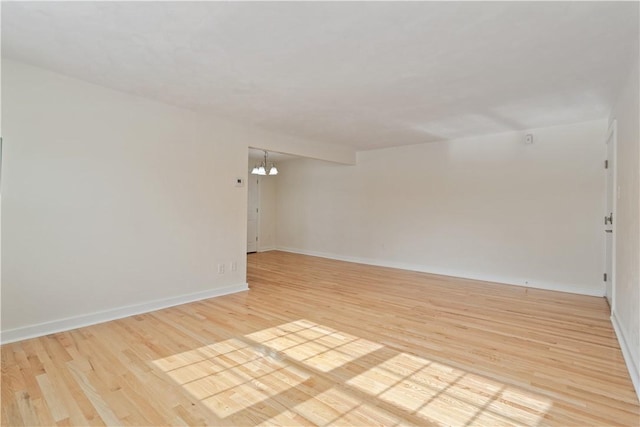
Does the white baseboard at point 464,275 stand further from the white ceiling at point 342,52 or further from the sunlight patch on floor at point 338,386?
the sunlight patch on floor at point 338,386

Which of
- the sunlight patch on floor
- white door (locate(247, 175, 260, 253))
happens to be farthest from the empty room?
white door (locate(247, 175, 260, 253))

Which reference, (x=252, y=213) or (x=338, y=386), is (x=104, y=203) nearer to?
(x=338, y=386)

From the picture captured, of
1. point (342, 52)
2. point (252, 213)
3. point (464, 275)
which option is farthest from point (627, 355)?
point (252, 213)

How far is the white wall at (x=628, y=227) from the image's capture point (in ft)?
7.39

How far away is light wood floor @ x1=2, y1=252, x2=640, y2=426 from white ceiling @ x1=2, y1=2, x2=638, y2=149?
7.84 ft

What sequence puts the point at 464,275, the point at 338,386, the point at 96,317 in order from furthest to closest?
1. the point at 464,275
2. the point at 96,317
3. the point at 338,386

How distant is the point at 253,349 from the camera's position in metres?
2.70

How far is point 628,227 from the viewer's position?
2.62 meters

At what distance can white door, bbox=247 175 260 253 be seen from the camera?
27.4 feet

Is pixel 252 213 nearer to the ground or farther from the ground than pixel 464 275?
farther from the ground

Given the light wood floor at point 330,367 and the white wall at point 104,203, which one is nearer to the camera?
the light wood floor at point 330,367

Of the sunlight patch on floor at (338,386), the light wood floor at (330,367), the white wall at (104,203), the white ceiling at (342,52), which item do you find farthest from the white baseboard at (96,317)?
the white ceiling at (342,52)

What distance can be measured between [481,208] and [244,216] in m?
3.86

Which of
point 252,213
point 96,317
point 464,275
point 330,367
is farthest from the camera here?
point 252,213
